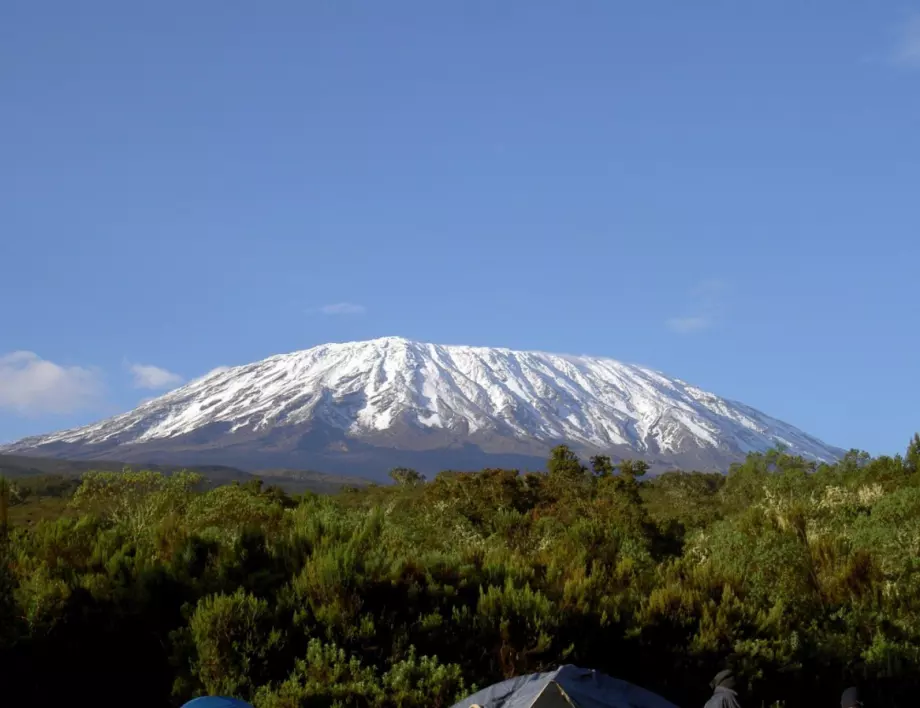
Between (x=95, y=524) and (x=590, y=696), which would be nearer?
(x=590, y=696)

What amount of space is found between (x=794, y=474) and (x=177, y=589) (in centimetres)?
2760

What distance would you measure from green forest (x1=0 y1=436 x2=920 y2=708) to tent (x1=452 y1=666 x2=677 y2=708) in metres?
1.09

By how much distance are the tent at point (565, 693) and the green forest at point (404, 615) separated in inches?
43.1

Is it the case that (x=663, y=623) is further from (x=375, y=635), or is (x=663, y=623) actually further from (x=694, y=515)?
(x=694, y=515)

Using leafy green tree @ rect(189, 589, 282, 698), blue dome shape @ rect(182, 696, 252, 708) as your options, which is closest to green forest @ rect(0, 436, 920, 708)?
leafy green tree @ rect(189, 589, 282, 698)

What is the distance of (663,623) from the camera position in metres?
13.6

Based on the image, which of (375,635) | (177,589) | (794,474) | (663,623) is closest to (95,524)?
(177,589)

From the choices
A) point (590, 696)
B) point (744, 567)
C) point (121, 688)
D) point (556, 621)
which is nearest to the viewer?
point (590, 696)

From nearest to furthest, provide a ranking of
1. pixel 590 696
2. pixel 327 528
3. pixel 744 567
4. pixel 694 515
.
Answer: pixel 590 696 → pixel 327 528 → pixel 744 567 → pixel 694 515

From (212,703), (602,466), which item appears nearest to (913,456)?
(602,466)

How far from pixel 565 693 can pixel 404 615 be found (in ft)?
12.6

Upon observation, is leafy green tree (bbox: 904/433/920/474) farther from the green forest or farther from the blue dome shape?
the blue dome shape

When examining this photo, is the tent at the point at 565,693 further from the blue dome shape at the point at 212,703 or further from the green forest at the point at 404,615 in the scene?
the blue dome shape at the point at 212,703

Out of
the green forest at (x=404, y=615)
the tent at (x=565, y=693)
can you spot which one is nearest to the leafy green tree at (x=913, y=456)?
the green forest at (x=404, y=615)
